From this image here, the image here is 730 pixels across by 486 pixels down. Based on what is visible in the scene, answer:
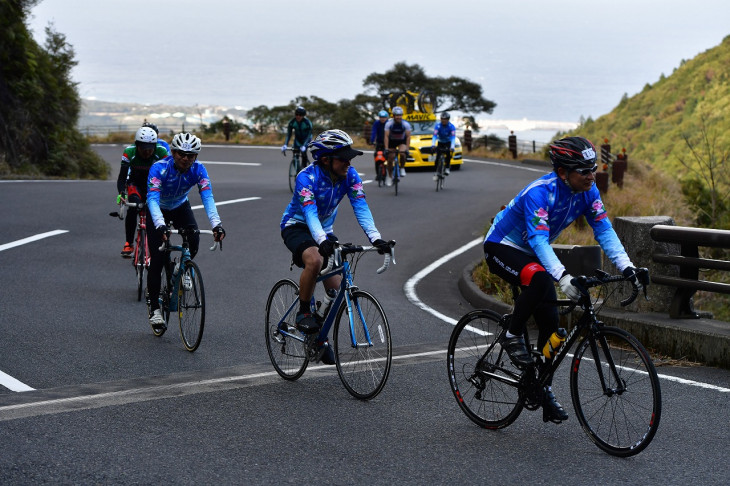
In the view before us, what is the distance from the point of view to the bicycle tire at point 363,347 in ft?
22.6

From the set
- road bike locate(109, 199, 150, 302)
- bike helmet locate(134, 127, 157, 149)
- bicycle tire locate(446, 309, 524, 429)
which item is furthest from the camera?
road bike locate(109, 199, 150, 302)

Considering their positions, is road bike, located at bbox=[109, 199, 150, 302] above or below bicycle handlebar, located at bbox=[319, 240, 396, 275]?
below

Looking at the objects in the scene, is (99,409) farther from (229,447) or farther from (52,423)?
(229,447)

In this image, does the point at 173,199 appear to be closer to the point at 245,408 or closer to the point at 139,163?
the point at 139,163

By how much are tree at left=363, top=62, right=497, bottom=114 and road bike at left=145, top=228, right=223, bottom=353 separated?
61986 mm

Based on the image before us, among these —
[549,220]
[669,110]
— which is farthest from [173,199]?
[669,110]

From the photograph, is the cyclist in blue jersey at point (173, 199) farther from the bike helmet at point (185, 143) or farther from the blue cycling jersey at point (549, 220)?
the blue cycling jersey at point (549, 220)

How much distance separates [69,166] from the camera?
31562 mm

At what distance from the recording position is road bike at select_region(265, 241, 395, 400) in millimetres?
6910

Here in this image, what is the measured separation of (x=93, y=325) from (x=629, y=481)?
6.43 metres

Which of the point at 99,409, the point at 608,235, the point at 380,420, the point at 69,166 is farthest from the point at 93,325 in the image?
the point at 69,166

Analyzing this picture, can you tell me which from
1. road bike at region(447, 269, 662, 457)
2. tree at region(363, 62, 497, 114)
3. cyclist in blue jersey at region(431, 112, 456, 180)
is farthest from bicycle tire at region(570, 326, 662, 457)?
tree at region(363, 62, 497, 114)

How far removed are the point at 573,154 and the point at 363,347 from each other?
2138mm

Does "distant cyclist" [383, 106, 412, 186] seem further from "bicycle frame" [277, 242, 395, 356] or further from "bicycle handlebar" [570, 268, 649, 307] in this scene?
"bicycle handlebar" [570, 268, 649, 307]
